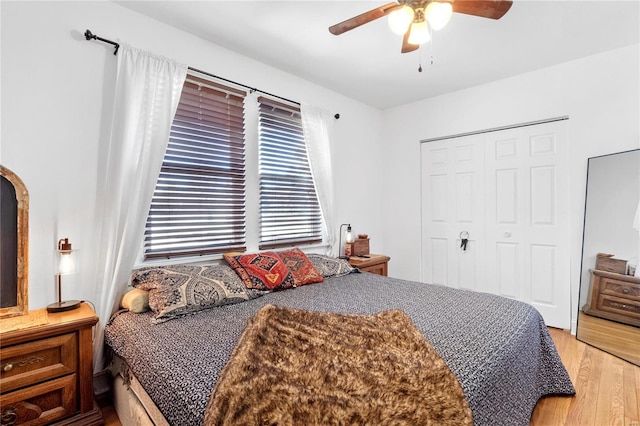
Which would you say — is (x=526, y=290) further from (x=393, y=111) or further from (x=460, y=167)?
(x=393, y=111)

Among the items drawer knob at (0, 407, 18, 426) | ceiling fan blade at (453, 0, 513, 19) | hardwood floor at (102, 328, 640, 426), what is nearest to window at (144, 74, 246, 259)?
drawer knob at (0, 407, 18, 426)

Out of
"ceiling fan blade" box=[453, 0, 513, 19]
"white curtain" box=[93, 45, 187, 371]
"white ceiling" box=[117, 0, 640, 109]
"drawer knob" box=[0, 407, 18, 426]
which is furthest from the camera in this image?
"white ceiling" box=[117, 0, 640, 109]

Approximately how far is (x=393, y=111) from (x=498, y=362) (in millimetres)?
3657

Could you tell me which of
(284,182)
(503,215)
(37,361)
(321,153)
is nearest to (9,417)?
(37,361)

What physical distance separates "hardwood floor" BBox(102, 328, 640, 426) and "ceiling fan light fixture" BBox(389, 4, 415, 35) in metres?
2.32

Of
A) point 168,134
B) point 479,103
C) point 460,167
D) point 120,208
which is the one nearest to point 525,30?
point 479,103

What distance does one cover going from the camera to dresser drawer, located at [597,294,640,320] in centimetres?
254

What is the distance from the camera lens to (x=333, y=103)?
3.74 m

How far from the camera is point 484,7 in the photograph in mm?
1632

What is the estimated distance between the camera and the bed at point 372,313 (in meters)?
1.16

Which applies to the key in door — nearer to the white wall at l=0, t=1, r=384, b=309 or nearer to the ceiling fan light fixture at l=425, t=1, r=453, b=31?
the ceiling fan light fixture at l=425, t=1, r=453, b=31

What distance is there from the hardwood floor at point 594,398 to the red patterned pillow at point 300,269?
1387 millimetres

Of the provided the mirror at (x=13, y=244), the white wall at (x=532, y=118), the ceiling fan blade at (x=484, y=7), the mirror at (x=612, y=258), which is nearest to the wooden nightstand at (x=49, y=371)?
the mirror at (x=13, y=244)

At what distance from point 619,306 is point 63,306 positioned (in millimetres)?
4064
